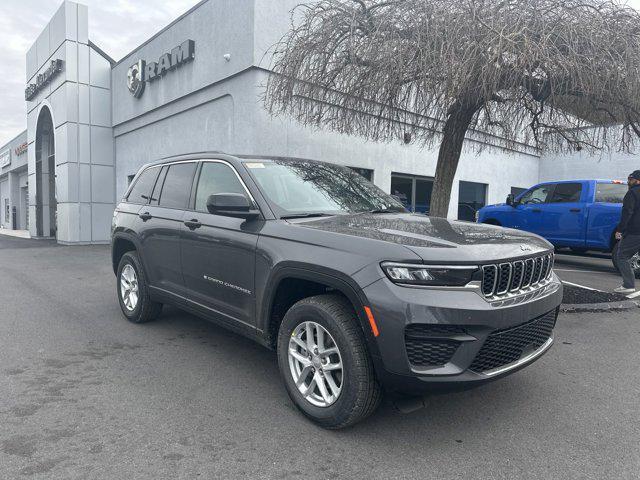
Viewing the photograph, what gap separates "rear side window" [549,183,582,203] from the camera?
10.2m

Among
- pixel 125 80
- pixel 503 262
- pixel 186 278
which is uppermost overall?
pixel 125 80

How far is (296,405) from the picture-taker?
327cm

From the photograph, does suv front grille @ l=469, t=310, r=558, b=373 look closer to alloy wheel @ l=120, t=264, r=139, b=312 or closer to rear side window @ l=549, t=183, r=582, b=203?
alloy wheel @ l=120, t=264, r=139, b=312

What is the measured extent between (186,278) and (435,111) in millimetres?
4318

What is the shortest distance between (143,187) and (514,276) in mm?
4231

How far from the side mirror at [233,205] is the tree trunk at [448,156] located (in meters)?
4.59

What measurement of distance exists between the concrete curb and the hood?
10.8 feet

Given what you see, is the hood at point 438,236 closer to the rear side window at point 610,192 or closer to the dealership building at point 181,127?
the dealership building at point 181,127

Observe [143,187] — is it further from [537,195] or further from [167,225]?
[537,195]

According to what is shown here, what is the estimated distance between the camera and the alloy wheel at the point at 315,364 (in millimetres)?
3049

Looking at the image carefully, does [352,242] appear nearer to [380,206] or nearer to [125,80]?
[380,206]

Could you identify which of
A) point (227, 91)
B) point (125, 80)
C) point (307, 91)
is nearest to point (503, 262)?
point (307, 91)

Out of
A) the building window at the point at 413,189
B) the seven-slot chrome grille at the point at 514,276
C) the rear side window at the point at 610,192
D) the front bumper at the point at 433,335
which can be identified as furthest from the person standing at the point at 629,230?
the building window at the point at 413,189

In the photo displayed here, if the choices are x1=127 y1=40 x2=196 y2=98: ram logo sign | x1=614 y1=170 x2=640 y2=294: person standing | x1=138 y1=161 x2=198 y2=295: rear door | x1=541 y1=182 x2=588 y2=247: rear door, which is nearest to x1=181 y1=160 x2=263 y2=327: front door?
x1=138 y1=161 x2=198 y2=295: rear door
